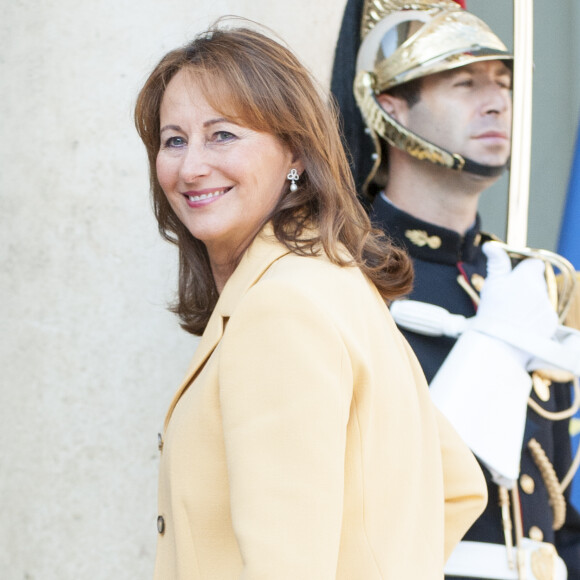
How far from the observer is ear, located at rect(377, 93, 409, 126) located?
2.48m

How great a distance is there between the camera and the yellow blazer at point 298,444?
3.58 feet

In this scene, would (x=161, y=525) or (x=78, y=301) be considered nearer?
(x=161, y=525)

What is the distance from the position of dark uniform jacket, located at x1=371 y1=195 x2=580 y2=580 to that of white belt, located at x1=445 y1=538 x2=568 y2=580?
2 centimetres

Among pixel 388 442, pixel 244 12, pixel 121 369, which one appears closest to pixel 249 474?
pixel 388 442

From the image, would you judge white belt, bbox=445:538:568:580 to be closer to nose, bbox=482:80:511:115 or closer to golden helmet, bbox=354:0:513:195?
golden helmet, bbox=354:0:513:195

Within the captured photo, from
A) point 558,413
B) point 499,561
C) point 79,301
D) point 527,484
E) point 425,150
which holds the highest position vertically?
point 425,150

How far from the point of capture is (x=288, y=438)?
110cm

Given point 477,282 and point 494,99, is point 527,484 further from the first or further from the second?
point 494,99

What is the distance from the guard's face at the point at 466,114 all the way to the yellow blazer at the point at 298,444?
112 centimetres

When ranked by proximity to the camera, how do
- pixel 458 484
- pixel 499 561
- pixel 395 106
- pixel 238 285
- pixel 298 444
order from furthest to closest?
pixel 395 106, pixel 499 561, pixel 458 484, pixel 238 285, pixel 298 444

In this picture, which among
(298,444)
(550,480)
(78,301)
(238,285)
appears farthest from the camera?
(78,301)

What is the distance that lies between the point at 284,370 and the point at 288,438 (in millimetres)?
77

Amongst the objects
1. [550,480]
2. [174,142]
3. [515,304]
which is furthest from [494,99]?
[174,142]

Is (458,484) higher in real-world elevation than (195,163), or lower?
lower
